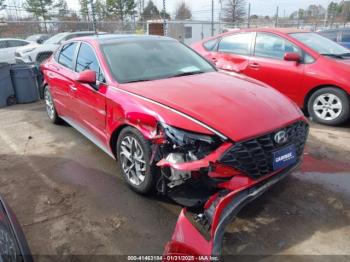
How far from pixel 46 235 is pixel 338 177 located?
125 inches

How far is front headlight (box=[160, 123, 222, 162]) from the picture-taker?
2.73m

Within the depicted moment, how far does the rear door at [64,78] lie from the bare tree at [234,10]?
3074cm

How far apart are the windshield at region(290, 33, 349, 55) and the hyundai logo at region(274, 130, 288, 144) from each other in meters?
3.48

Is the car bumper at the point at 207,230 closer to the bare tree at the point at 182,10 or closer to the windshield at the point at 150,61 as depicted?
the windshield at the point at 150,61

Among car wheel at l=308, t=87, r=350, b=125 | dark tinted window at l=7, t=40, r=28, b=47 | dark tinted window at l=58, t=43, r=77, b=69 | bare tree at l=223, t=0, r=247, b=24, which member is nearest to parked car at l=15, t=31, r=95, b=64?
dark tinted window at l=7, t=40, r=28, b=47

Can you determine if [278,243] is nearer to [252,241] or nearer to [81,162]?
[252,241]

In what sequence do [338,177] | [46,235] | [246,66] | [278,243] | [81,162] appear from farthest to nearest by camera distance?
[246,66], [81,162], [338,177], [46,235], [278,243]

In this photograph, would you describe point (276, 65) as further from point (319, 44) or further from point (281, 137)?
point (281, 137)

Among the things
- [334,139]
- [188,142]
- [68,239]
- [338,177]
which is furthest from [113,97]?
[334,139]

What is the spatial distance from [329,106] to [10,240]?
5.19 meters

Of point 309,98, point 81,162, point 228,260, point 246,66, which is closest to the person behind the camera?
point 228,260

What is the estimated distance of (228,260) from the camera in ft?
8.58

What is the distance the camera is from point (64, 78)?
4906 millimetres

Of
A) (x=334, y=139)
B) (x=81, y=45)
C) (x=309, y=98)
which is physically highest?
(x=81, y=45)
